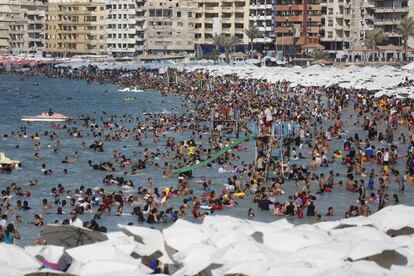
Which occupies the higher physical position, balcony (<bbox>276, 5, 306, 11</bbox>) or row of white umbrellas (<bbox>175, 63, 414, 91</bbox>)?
balcony (<bbox>276, 5, 306, 11</bbox>)

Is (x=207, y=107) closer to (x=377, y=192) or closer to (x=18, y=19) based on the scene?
(x=377, y=192)

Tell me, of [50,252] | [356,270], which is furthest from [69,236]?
[356,270]

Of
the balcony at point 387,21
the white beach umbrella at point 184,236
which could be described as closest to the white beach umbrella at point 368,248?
the white beach umbrella at point 184,236

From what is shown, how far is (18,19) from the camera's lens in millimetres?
186875

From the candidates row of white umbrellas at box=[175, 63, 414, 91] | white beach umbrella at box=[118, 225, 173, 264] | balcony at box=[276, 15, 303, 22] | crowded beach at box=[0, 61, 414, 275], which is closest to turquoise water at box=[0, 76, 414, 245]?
crowded beach at box=[0, 61, 414, 275]

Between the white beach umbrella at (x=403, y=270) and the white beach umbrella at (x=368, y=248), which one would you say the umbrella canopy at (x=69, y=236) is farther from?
the white beach umbrella at (x=403, y=270)

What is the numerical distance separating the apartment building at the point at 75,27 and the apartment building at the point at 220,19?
65.3ft

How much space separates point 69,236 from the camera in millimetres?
22234

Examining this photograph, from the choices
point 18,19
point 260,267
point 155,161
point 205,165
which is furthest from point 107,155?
point 18,19

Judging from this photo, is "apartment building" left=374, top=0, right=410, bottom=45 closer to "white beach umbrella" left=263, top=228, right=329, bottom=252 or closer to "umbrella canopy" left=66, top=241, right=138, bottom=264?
"white beach umbrella" left=263, top=228, right=329, bottom=252

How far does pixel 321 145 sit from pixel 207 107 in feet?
101

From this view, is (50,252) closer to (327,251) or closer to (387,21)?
(327,251)

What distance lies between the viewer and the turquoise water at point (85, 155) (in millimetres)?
34625

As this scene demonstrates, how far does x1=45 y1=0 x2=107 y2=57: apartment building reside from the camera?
16850 centimetres
